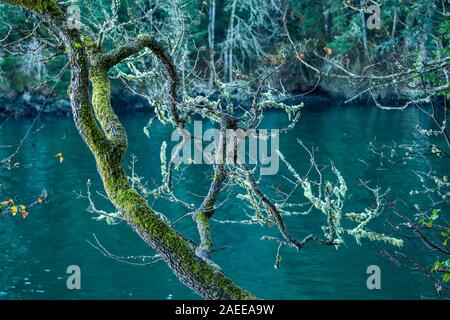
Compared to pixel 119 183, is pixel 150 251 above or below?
below

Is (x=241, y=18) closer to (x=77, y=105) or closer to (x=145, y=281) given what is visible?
(x=145, y=281)

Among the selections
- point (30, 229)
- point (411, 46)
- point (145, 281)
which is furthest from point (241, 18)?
point (145, 281)

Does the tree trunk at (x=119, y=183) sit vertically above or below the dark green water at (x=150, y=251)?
above

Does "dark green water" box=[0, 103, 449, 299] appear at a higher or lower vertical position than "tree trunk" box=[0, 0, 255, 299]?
lower

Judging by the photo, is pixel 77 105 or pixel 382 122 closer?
pixel 77 105

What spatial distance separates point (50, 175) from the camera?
2338cm

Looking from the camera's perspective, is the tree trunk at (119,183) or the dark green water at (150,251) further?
the dark green water at (150,251)

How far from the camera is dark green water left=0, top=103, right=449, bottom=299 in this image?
1380cm

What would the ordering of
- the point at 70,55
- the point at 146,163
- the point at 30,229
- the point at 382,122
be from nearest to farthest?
the point at 70,55
the point at 30,229
the point at 146,163
the point at 382,122

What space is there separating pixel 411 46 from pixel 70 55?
33.2 meters

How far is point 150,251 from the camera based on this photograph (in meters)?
15.7

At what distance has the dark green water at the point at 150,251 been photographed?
45.3 feet

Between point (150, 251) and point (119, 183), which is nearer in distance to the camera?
point (119, 183)

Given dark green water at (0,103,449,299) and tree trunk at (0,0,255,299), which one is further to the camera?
dark green water at (0,103,449,299)
